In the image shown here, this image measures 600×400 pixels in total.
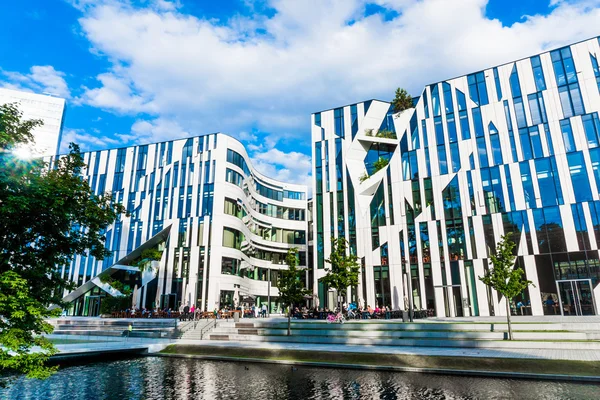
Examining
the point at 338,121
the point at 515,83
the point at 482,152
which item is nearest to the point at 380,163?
the point at 338,121

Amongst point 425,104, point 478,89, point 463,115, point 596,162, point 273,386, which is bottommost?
point 273,386

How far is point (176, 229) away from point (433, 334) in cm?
3883

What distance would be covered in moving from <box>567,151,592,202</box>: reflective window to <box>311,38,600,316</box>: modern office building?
3.9 inches

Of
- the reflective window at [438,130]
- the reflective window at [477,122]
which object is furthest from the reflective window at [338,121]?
the reflective window at [477,122]

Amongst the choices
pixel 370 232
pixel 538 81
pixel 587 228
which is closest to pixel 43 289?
pixel 370 232

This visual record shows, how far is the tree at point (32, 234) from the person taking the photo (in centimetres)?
899

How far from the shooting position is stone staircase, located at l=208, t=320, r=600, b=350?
1928cm

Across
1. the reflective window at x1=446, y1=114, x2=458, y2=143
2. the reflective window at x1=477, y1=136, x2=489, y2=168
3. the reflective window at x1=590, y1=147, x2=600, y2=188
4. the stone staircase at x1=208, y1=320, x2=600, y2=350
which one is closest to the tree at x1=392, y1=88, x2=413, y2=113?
the reflective window at x1=446, y1=114, x2=458, y2=143

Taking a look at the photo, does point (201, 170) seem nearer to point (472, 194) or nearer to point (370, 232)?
point (370, 232)

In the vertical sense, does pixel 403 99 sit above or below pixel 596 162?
above

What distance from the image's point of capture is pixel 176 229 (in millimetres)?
51781

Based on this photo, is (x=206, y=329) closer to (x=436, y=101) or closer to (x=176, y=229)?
(x=176, y=229)

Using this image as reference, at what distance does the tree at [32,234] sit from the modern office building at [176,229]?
36790 mm

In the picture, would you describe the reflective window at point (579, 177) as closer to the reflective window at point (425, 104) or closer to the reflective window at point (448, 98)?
the reflective window at point (448, 98)
